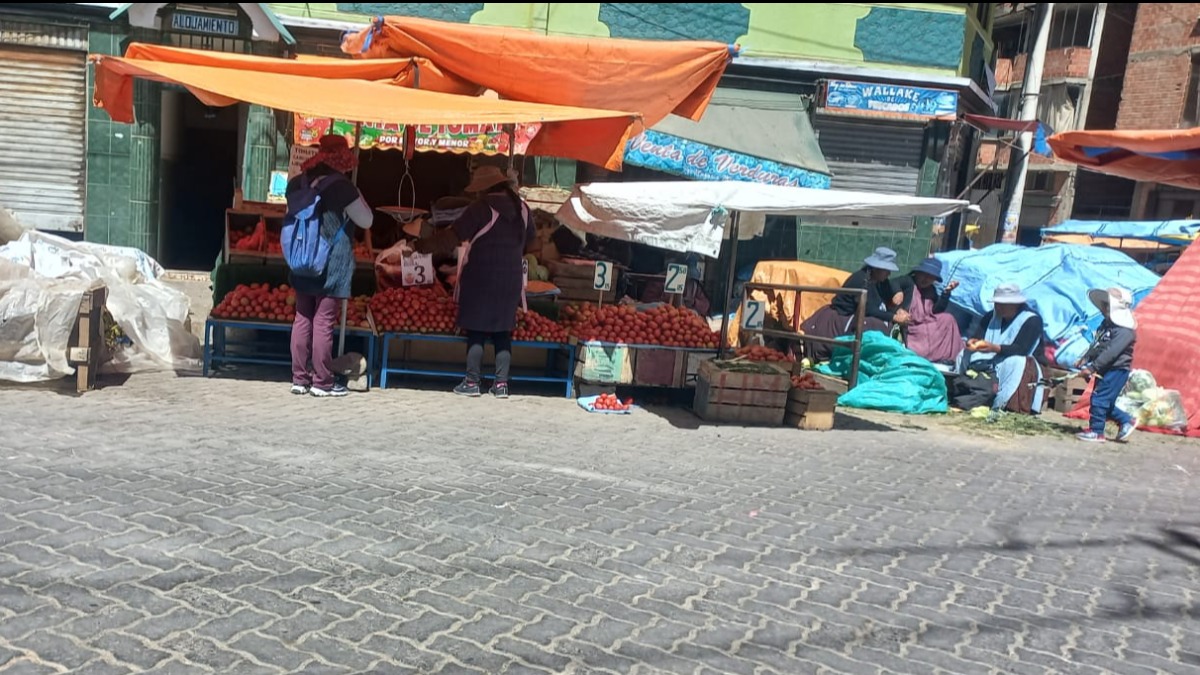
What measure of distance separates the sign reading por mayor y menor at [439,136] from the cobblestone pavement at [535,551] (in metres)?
3.79

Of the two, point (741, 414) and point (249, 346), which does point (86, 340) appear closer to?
point (249, 346)

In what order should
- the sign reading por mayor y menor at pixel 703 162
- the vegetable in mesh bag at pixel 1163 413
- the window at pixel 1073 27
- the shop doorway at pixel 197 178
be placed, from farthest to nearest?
the window at pixel 1073 27
the shop doorway at pixel 197 178
the sign reading por mayor y menor at pixel 703 162
the vegetable in mesh bag at pixel 1163 413

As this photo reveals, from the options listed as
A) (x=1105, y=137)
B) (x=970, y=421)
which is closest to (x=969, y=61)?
(x=970, y=421)

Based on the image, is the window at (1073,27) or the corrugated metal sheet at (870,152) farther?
the window at (1073,27)

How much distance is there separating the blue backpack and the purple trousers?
30 centimetres

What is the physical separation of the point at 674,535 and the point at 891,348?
18.4ft

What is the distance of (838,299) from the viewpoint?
34.0 feet

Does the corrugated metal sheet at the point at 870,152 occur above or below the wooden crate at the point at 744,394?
above

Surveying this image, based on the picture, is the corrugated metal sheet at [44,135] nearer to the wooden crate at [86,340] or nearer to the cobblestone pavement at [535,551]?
the wooden crate at [86,340]

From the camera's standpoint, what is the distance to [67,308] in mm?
7004

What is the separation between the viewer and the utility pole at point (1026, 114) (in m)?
15.2

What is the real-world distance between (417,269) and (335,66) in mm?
1903

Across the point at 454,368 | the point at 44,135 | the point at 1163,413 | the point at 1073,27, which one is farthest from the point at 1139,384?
the point at 1073,27

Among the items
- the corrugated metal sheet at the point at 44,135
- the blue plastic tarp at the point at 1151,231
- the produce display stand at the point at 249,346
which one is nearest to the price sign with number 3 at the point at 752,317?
the produce display stand at the point at 249,346
